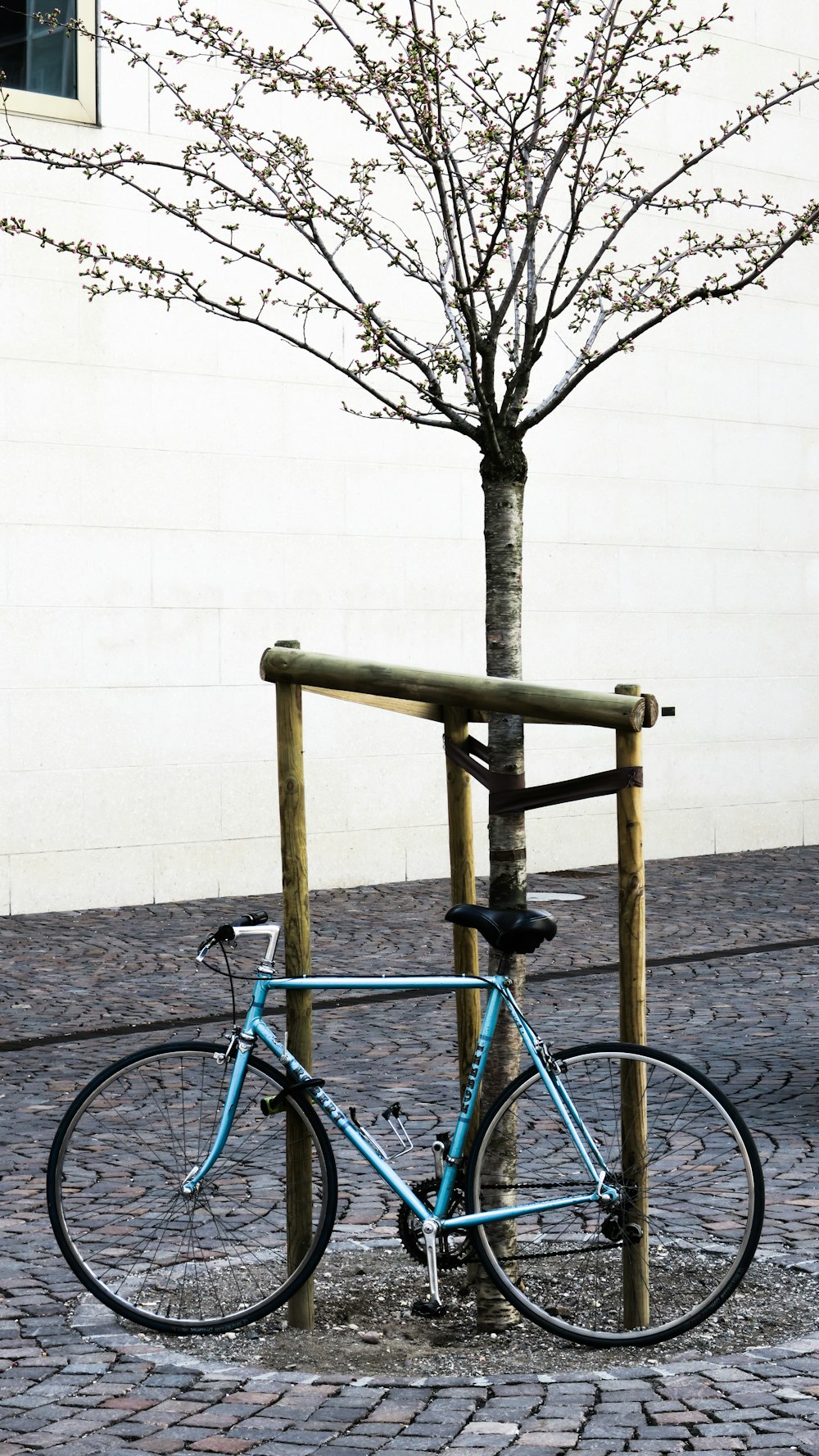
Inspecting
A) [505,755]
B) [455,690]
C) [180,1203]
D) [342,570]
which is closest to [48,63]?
[342,570]

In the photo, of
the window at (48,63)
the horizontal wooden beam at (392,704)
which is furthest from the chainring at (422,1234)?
the window at (48,63)

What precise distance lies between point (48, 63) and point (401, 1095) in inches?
320

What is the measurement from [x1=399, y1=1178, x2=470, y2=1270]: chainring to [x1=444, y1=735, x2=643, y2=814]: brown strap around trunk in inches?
34.5

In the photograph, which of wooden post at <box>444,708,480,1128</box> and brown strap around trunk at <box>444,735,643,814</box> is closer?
brown strap around trunk at <box>444,735,643,814</box>

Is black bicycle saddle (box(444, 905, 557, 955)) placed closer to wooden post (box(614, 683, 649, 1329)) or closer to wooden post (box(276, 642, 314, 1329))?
wooden post (box(614, 683, 649, 1329))

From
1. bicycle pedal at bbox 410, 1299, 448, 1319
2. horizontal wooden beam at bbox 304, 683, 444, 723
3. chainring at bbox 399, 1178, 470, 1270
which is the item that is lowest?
bicycle pedal at bbox 410, 1299, 448, 1319

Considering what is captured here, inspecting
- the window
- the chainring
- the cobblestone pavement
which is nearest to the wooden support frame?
the chainring

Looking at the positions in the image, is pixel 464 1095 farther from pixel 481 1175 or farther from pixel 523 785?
pixel 523 785

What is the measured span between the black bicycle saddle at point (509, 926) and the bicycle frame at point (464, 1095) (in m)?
0.10

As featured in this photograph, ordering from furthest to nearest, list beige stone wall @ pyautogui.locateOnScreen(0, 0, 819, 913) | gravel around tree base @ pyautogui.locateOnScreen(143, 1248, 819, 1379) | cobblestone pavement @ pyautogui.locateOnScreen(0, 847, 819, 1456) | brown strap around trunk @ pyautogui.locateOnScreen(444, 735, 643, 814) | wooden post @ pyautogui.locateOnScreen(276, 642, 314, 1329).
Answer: beige stone wall @ pyautogui.locateOnScreen(0, 0, 819, 913)
wooden post @ pyautogui.locateOnScreen(276, 642, 314, 1329)
brown strap around trunk @ pyautogui.locateOnScreen(444, 735, 643, 814)
gravel around tree base @ pyautogui.locateOnScreen(143, 1248, 819, 1379)
cobblestone pavement @ pyautogui.locateOnScreen(0, 847, 819, 1456)

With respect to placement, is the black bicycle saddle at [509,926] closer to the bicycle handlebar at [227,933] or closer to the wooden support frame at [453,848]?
the wooden support frame at [453,848]

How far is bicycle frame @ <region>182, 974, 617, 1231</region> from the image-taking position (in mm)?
4078

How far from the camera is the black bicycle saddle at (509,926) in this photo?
414cm

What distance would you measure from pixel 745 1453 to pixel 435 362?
2846 millimetres
